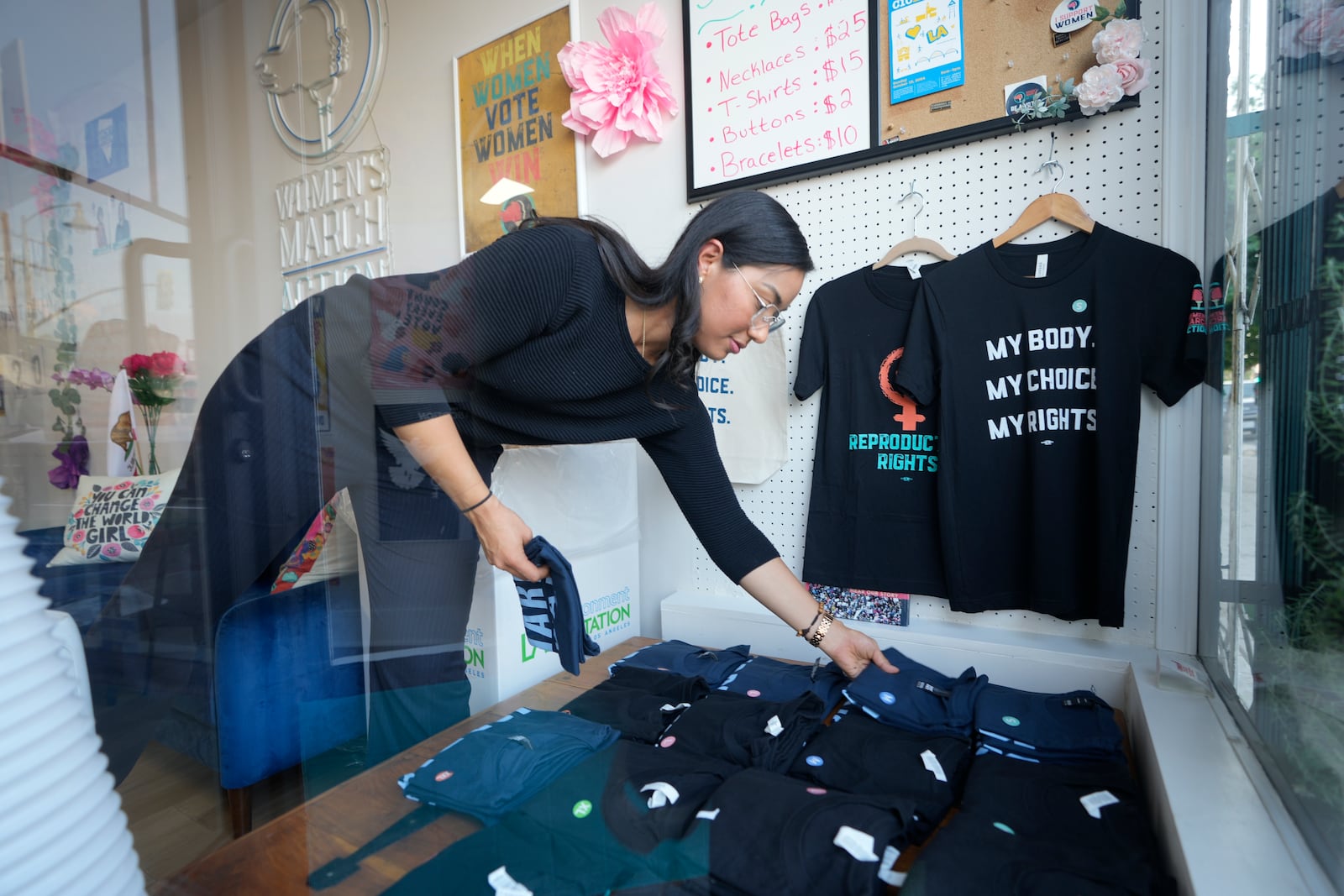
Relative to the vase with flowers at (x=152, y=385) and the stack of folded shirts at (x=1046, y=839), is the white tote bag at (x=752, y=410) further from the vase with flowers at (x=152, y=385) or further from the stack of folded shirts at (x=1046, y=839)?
the vase with flowers at (x=152, y=385)

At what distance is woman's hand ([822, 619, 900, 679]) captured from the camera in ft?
3.52

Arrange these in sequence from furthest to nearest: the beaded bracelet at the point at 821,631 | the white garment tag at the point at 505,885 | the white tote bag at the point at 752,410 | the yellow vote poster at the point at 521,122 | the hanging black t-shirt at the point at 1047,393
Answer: the yellow vote poster at the point at 521,122 → the white tote bag at the point at 752,410 → the beaded bracelet at the point at 821,631 → the hanging black t-shirt at the point at 1047,393 → the white garment tag at the point at 505,885

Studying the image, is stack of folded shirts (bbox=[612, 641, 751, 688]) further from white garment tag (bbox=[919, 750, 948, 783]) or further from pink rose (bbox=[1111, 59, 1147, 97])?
pink rose (bbox=[1111, 59, 1147, 97])

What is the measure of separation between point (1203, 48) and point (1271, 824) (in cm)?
99

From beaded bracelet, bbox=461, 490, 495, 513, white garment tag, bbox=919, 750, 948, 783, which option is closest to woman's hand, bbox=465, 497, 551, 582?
beaded bracelet, bbox=461, 490, 495, 513

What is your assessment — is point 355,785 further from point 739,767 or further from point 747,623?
point 747,623

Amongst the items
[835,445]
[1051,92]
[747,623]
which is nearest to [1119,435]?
[835,445]

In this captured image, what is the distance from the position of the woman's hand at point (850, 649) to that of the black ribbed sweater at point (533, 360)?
6.5 inches

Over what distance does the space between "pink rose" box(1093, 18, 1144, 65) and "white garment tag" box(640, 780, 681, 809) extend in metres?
1.15

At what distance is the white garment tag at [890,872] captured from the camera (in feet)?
1.91

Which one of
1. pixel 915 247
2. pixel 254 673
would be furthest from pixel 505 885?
pixel 915 247

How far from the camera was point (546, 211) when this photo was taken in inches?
59.9

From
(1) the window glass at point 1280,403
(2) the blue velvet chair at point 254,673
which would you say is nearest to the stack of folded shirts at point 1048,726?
(1) the window glass at point 1280,403

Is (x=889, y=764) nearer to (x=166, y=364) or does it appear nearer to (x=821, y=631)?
(x=821, y=631)
